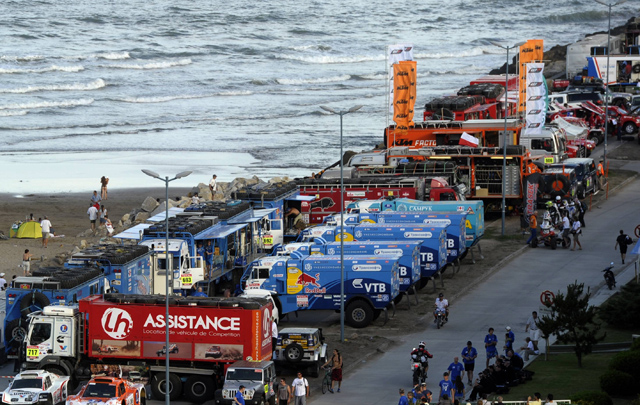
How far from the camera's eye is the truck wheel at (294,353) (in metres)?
32.9

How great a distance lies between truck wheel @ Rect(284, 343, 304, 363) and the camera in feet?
108

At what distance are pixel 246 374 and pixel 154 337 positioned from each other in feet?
10.9

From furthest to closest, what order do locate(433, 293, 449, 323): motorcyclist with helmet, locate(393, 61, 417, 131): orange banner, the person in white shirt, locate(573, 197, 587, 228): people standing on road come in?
locate(393, 61, 417, 131): orange banner → locate(573, 197, 587, 228): people standing on road → the person in white shirt → locate(433, 293, 449, 323): motorcyclist with helmet

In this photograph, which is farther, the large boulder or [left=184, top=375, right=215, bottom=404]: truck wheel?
the large boulder

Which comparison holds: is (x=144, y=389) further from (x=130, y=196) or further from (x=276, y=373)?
(x=130, y=196)

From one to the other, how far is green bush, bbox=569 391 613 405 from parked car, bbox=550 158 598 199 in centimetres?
3106

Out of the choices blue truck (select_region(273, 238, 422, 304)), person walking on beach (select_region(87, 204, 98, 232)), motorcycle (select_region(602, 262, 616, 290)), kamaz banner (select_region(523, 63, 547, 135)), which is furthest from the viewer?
kamaz banner (select_region(523, 63, 547, 135))

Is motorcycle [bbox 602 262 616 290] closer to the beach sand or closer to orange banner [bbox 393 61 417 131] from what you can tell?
orange banner [bbox 393 61 417 131]

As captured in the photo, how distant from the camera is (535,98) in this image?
59.6m

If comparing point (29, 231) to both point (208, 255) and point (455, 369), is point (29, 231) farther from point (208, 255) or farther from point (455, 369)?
point (455, 369)

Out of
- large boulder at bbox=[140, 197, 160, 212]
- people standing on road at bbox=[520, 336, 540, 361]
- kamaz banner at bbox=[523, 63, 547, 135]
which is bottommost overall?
people standing on road at bbox=[520, 336, 540, 361]

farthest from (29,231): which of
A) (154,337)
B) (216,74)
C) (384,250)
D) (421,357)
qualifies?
(216,74)

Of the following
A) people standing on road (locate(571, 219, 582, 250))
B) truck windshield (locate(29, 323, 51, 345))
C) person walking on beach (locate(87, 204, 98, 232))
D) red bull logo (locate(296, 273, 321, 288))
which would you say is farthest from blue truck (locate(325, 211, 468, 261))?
truck windshield (locate(29, 323, 51, 345))

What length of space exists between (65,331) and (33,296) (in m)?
2.32
